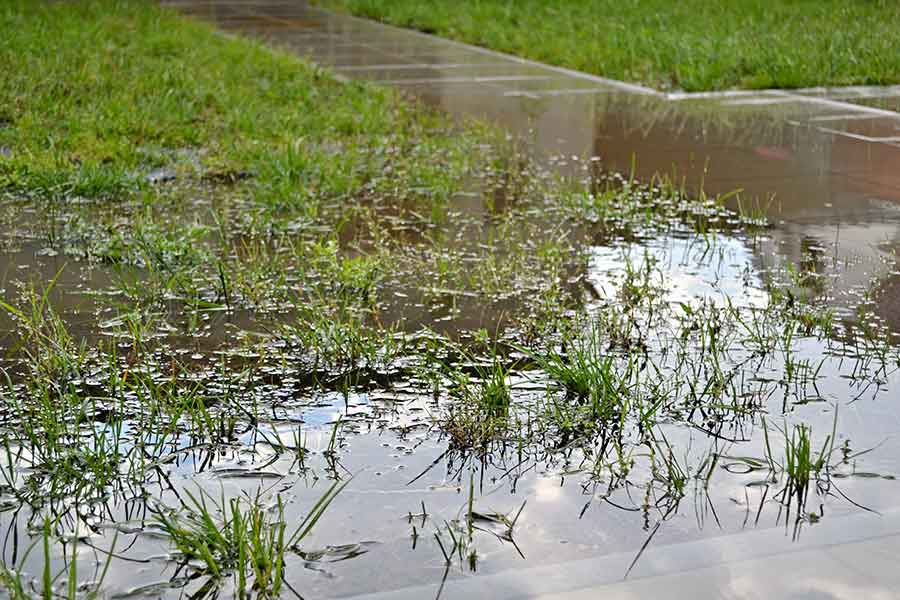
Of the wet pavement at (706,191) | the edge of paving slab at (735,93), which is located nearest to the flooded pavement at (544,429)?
the wet pavement at (706,191)

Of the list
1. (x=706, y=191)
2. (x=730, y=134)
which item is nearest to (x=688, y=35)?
(x=730, y=134)

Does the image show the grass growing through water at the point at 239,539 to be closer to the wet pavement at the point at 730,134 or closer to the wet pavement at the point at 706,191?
the wet pavement at the point at 706,191

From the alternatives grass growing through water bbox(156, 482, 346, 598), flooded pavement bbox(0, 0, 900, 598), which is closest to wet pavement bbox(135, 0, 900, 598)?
flooded pavement bbox(0, 0, 900, 598)

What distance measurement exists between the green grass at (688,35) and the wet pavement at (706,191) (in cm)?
36

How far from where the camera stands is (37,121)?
26.9 ft

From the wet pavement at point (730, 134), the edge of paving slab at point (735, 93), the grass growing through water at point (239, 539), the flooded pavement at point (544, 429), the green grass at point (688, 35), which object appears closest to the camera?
the grass growing through water at point (239, 539)

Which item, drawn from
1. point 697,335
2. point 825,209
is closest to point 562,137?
point 825,209

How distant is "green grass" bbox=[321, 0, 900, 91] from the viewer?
10.4 meters

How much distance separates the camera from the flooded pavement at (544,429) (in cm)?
286

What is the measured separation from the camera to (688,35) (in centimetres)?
1224

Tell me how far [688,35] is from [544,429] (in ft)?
30.7

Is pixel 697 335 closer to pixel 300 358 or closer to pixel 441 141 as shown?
pixel 300 358

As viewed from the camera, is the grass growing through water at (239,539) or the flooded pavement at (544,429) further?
the flooded pavement at (544,429)

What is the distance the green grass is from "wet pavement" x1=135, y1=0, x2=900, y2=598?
0.36 meters
